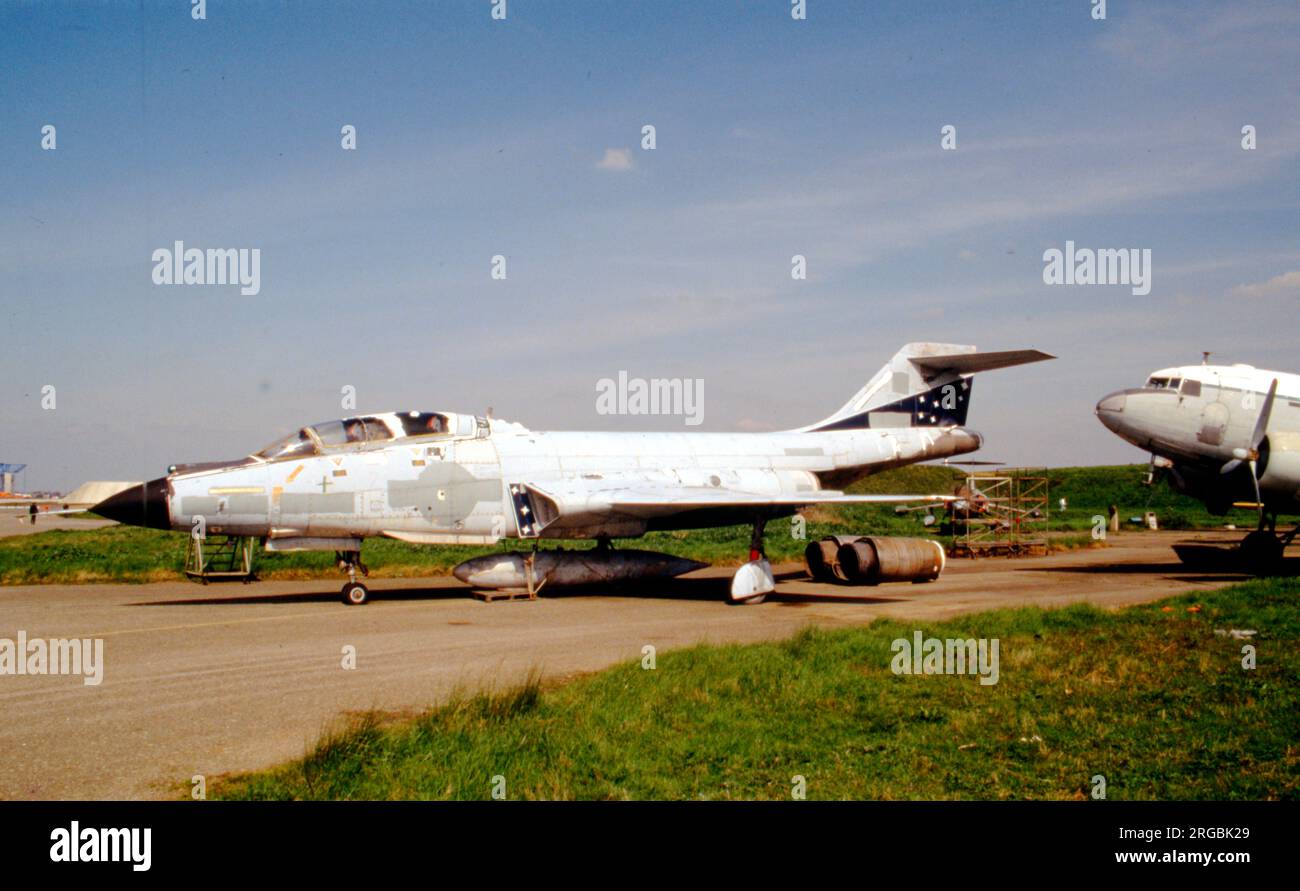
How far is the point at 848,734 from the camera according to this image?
7426mm

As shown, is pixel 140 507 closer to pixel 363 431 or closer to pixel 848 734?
pixel 363 431

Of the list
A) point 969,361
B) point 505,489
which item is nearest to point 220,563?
point 505,489

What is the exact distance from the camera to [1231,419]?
2130cm

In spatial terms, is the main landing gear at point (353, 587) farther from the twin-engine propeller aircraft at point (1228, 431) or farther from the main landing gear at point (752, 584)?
the twin-engine propeller aircraft at point (1228, 431)

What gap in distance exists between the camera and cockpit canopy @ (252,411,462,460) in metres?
16.5

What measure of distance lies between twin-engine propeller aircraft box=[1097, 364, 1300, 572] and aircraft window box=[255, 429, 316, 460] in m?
18.4

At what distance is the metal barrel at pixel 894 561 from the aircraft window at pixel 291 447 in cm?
1119

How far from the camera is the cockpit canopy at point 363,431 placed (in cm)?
1655

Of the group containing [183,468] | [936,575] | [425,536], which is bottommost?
[936,575]

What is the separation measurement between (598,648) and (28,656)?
7.16 metres

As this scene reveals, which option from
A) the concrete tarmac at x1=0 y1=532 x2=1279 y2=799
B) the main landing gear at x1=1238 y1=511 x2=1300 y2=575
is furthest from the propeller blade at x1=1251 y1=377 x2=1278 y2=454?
the concrete tarmac at x1=0 y1=532 x2=1279 y2=799

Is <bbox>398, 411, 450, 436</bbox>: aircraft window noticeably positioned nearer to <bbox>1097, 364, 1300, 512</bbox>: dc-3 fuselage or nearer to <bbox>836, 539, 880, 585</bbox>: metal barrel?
<bbox>836, 539, 880, 585</bbox>: metal barrel
